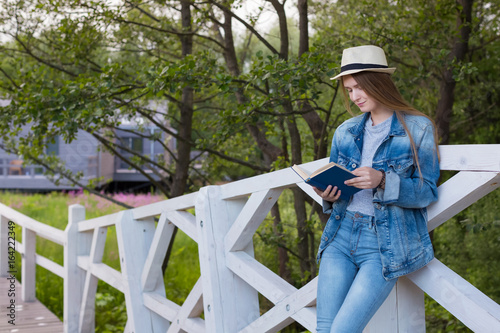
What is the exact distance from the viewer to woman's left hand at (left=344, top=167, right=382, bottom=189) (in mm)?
1819

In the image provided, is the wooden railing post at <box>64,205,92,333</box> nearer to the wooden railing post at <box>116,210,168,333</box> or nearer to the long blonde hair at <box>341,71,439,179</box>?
the wooden railing post at <box>116,210,168,333</box>

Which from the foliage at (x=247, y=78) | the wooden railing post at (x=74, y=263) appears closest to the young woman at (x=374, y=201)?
the foliage at (x=247, y=78)

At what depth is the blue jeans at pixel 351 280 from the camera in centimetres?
189

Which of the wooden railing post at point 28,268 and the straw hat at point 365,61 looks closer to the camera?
the straw hat at point 365,61

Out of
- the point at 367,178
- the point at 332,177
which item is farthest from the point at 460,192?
the point at 332,177

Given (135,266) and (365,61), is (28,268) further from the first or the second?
(365,61)

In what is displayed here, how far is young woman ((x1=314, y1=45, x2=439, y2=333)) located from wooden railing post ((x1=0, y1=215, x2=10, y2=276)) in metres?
5.28

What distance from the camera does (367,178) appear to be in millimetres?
1818

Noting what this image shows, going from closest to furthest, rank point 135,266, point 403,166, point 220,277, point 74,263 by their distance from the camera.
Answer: point 403,166
point 220,277
point 135,266
point 74,263

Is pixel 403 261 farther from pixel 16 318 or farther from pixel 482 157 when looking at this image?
pixel 16 318

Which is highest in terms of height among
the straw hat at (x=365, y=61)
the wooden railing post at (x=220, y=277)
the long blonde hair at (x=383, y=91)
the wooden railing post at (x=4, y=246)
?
the straw hat at (x=365, y=61)

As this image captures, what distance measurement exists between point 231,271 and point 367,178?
120 cm

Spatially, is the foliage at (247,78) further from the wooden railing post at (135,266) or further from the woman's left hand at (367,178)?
the woman's left hand at (367,178)

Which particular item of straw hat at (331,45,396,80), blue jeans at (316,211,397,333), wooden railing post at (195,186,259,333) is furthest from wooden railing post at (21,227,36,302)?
straw hat at (331,45,396,80)
